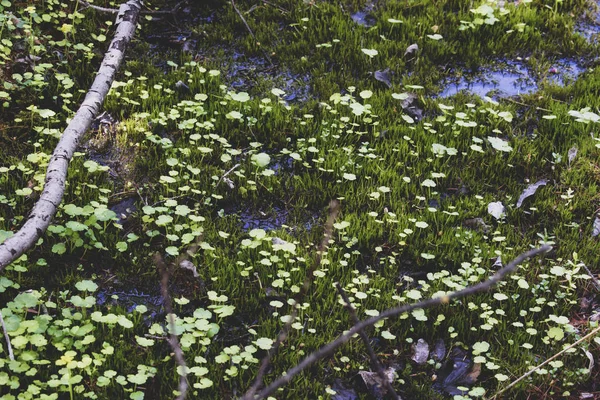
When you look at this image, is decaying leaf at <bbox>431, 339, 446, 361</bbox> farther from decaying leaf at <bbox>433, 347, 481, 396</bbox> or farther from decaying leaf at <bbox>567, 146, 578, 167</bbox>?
decaying leaf at <bbox>567, 146, 578, 167</bbox>

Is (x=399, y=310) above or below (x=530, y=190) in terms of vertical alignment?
above

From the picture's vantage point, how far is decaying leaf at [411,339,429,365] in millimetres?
3016

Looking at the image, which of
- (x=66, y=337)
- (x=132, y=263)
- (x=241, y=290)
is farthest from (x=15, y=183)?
(x=241, y=290)

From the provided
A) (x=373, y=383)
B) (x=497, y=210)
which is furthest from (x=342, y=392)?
(x=497, y=210)

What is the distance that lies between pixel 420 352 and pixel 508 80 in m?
3.09

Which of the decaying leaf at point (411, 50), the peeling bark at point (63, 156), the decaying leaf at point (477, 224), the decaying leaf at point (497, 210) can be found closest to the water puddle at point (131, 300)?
the peeling bark at point (63, 156)

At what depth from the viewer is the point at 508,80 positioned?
5.12 meters

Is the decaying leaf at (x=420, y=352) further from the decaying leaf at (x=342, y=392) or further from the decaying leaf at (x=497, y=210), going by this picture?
the decaying leaf at (x=497, y=210)

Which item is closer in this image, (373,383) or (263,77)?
(373,383)

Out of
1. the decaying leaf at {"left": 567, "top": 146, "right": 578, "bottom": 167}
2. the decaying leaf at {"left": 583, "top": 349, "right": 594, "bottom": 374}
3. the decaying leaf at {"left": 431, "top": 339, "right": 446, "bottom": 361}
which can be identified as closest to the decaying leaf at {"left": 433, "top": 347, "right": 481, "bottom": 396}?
the decaying leaf at {"left": 431, "top": 339, "right": 446, "bottom": 361}

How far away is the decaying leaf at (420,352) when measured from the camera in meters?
3.02

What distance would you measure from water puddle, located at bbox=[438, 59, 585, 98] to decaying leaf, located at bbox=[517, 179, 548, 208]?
1.17 metres

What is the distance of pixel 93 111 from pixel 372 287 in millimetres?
2323

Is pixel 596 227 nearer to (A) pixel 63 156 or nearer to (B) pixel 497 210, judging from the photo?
(B) pixel 497 210
